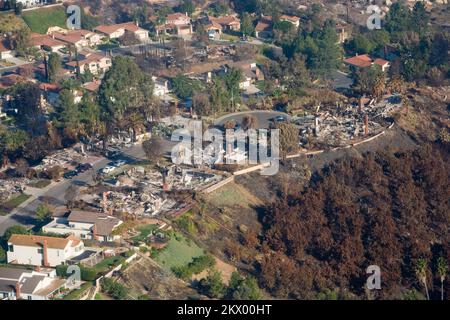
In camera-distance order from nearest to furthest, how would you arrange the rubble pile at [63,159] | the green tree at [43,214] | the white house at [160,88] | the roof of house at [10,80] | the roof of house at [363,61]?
the green tree at [43,214], the rubble pile at [63,159], the white house at [160,88], the roof of house at [10,80], the roof of house at [363,61]

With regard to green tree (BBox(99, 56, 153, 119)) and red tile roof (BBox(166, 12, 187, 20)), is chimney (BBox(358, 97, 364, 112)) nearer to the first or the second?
green tree (BBox(99, 56, 153, 119))

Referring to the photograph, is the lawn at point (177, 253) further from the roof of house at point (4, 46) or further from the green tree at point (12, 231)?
the roof of house at point (4, 46)

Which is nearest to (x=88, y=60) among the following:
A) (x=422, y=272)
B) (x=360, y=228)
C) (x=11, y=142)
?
(x=11, y=142)

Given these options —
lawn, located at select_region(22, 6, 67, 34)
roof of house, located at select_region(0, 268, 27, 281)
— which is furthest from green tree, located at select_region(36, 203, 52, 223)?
lawn, located at select_region(22, 6, 67, 34)

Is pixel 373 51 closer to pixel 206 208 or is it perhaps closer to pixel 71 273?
pixel 206 208

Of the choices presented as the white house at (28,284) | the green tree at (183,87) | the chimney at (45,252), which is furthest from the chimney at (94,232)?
the green tree at (183,87)

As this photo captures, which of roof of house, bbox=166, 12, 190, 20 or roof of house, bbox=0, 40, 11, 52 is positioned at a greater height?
roof of house, bbox=0, 40, 11, 52
